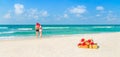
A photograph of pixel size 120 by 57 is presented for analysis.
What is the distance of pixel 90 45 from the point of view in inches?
429

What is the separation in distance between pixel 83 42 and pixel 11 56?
13.1 feet

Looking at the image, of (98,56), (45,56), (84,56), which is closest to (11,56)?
(45,56)

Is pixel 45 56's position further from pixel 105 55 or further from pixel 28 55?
pixel 105 55

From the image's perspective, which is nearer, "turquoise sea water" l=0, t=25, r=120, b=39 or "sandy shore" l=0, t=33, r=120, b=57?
"sandy shore" l=0, t=33, r=120, b=57

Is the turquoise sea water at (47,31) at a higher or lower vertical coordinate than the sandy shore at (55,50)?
lower

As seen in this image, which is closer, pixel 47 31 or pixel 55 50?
pixel 55 50

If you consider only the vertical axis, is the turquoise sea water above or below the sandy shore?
below

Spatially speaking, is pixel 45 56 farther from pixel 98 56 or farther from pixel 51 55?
pixel 98 56

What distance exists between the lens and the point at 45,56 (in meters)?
8.79

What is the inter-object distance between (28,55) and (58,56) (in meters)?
1.26

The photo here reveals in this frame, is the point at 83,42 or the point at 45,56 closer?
the point at 45,56

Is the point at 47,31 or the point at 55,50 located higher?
the point at 55,50

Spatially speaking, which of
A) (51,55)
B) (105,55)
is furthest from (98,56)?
(51,55)

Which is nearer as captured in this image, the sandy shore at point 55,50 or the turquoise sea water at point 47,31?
the sandy shore at point 55,50
